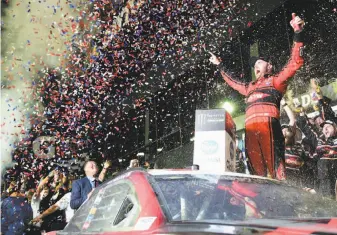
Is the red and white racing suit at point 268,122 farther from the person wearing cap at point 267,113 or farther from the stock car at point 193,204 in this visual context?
Result: the stock car at point 193,204

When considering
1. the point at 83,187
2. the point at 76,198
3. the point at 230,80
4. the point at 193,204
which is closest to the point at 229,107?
the point at 230,80

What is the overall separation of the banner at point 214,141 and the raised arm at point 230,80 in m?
2.63

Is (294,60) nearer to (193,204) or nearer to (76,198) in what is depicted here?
(76,198)

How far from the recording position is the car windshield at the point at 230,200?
85.9 inches

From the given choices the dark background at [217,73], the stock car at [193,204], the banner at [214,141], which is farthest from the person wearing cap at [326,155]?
the stock car at [193,204]

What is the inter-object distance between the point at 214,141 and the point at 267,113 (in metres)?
2.16

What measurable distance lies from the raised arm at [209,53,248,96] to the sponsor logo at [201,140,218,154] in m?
3.01

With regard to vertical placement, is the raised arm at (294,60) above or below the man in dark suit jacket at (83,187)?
above

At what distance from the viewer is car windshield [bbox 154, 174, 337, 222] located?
2.18 m

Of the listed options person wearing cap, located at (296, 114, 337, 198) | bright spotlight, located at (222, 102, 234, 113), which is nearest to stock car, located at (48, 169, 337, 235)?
person wearing cap, located at (296, 114, 337, 198)

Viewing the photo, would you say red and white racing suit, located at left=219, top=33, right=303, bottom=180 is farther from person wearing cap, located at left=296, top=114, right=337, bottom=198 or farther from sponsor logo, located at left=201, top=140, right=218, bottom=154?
sponsor logo, located at left=201, top=140, right=218, bottom=154

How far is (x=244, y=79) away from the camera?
8898 mm

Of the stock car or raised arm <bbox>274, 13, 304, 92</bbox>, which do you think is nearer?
the stock car

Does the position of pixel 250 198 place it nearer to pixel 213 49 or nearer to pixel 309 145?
pixel 309 145
